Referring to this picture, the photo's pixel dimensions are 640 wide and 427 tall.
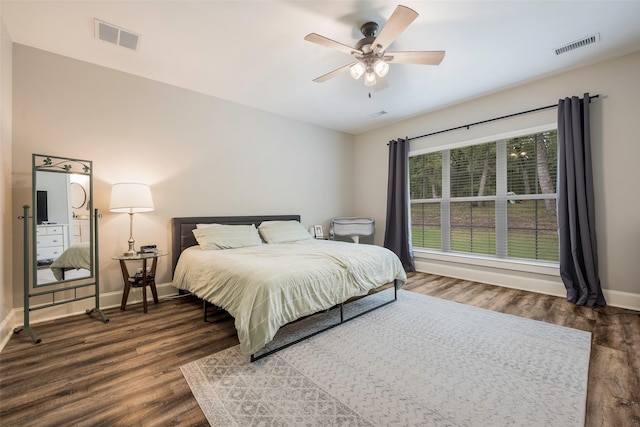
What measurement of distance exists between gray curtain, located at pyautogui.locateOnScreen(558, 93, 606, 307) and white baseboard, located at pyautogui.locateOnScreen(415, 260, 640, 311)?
18 cm

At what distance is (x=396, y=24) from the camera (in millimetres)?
2016

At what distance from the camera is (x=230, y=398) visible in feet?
5.38

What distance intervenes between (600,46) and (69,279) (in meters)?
5.96

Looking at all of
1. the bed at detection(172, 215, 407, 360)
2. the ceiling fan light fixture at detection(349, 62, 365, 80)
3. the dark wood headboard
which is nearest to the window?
the bed at detection(172, 215, 407, 360)

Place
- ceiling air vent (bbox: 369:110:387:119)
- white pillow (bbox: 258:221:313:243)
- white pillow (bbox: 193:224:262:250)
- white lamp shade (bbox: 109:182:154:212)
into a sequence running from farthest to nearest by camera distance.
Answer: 1. ceiling air vent (bbox: 369:110:387:119)
2. white pillow (bbox: 258:221:313:243)
3. white pillow (bbox: 193:224:262:250)
4. white lamp shade (bbox: 109:182:154:212)

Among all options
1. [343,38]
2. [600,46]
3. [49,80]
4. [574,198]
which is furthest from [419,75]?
[49,80]

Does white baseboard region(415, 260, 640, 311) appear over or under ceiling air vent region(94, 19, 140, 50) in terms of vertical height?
under

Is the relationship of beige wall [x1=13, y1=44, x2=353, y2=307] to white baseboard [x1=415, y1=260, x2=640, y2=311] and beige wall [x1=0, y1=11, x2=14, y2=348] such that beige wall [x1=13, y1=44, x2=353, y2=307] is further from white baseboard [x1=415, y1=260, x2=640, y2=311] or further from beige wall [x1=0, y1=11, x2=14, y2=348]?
white baseboard [x1=415, y1=260, x2=640, y2=311]

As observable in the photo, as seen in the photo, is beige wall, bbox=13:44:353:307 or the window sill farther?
the window sill

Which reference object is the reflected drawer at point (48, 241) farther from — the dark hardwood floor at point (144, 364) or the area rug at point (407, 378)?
the area rug at point (407, 378)

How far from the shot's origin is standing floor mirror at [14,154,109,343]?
102 inches

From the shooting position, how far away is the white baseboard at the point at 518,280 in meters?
3.06

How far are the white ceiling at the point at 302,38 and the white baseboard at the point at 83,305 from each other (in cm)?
263

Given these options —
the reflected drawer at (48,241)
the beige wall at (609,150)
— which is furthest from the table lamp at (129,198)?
the beige wall at (609,150)
